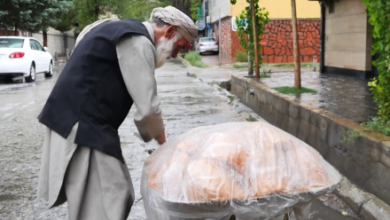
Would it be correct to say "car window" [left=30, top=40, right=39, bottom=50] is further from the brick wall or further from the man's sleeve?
the man's sleeve

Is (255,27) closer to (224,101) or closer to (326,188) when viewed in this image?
(224,101)

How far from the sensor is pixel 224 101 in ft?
36.9

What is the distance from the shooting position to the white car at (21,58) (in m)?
16.3

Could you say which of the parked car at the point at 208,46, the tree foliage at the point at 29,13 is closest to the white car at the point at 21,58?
the tree foliage at the point at 29,13

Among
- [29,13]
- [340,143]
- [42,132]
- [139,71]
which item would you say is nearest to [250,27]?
[42,132]

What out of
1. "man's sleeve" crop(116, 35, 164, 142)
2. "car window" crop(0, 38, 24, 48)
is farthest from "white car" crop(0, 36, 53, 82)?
"man's sleeve" crop(116, 35, 164, 142)

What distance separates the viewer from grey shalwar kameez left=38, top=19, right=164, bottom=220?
2.26 metres

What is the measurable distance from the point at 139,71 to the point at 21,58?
1549 cm

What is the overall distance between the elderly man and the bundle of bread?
0.23 m

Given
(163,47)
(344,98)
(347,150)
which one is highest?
(163,47)

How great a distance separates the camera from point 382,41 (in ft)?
15.4

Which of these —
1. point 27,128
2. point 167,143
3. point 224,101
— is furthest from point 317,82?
point 167,143

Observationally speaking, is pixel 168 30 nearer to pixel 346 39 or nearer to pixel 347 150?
pixel 347 150

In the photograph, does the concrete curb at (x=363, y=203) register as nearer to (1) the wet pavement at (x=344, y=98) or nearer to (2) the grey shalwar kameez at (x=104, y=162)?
(1) the wet pavement at (x=344, y=98)
